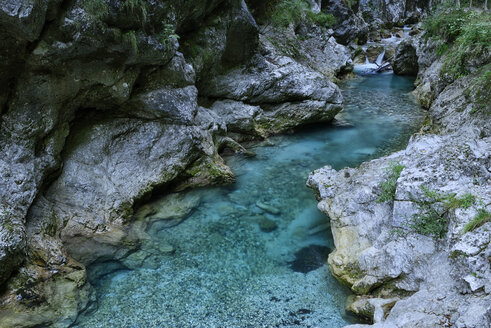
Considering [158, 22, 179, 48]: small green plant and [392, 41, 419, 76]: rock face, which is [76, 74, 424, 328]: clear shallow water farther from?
[392, 41, 419, 76]: rock face

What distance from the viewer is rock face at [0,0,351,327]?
5970mm

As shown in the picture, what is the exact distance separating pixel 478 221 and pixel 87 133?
26.7ft

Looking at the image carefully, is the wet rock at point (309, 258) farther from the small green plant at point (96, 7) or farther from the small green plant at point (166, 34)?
the small green plant at point (96, 7)

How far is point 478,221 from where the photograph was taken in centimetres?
460

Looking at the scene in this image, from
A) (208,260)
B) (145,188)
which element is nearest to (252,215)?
(208,260)

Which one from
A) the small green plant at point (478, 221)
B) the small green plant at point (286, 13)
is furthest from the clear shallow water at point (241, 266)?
the small green plant at point (286, 13)

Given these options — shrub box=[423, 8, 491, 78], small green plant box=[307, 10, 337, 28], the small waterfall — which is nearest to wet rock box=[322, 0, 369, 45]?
the small waterfall

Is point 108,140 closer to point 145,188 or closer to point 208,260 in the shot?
point 145,188

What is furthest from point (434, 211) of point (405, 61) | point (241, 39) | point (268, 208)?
point (405, 61)

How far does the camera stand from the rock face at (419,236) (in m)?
4.24

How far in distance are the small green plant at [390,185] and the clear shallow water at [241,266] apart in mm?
1737

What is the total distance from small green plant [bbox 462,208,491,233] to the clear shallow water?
2.26 meters

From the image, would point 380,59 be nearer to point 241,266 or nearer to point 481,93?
point 481,93

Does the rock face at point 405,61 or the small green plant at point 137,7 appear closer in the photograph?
the small green plant at point 137,7
